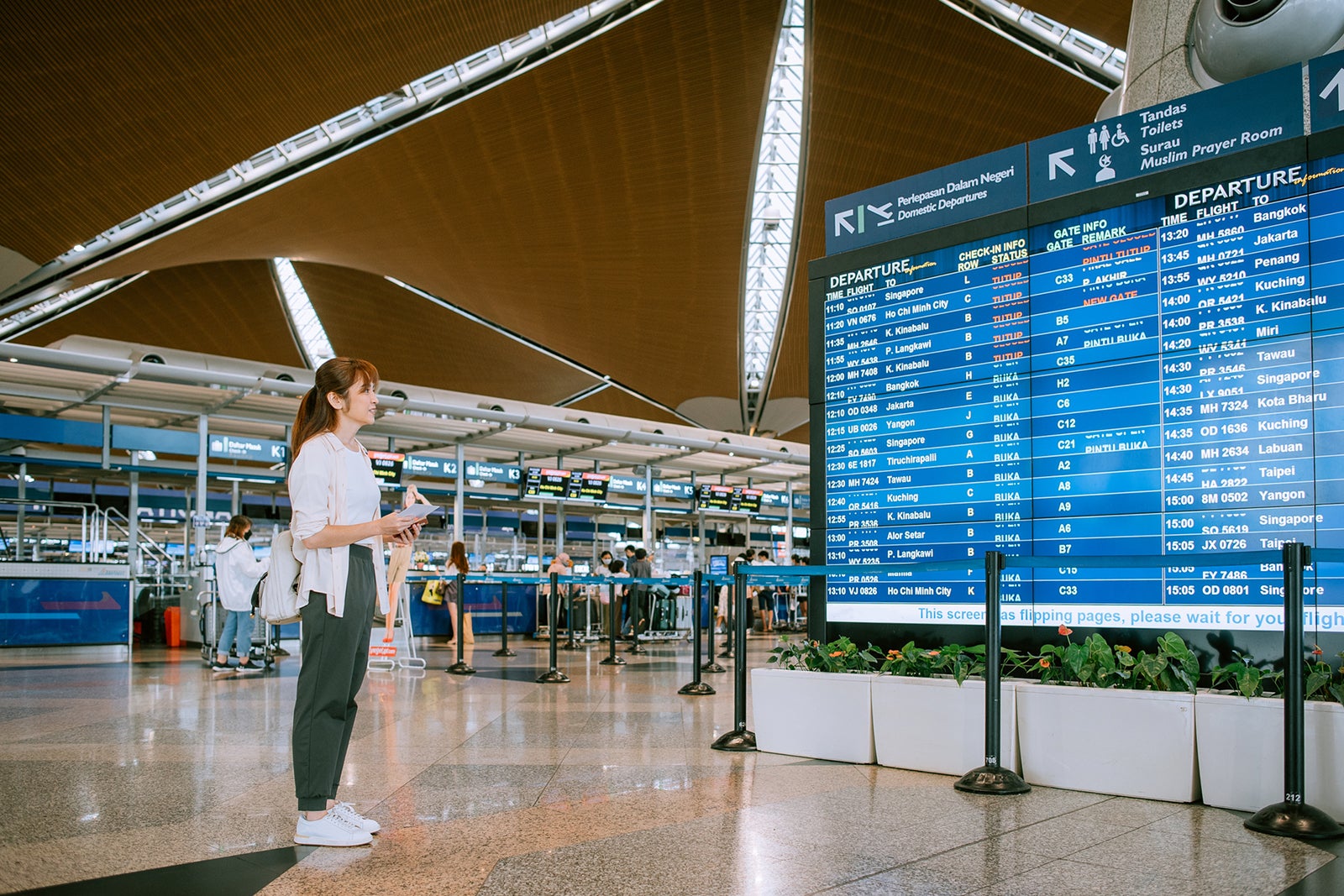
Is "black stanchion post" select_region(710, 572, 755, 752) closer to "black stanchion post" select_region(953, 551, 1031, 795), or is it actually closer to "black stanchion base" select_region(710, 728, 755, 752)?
"black stanchion base" select_region(710, 728, 755, 752)

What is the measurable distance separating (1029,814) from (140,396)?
1570cm

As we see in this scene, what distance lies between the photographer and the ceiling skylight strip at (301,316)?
124 feet

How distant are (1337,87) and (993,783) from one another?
10.8ft

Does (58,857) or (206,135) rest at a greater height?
(206,135)

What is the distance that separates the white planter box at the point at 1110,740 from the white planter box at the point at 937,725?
0.09 metres

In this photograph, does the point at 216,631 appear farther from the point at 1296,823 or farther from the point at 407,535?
the point at 1296,823

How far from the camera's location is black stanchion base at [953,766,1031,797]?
4289mm

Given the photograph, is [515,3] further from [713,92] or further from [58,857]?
[58,857]

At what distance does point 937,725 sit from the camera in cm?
480

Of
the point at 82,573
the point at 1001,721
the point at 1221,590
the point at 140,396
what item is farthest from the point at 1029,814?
the point at 140,396

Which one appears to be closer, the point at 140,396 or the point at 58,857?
the point at 58,857

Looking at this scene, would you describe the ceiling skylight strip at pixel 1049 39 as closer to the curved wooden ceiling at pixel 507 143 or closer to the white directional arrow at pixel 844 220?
the curved wooden ceiling at pixel 507 143

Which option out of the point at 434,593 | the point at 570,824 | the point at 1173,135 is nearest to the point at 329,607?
the point at 570,824

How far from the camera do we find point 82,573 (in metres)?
13.2
